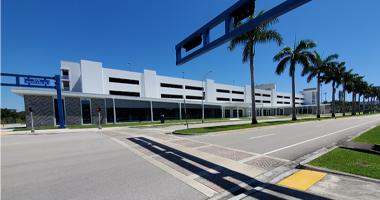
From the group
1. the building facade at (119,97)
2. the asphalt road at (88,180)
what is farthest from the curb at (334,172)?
the building facade at (119,97)

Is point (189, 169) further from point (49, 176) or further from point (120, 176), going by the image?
point (49, 176)

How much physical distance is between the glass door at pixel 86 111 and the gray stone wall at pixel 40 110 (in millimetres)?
3912

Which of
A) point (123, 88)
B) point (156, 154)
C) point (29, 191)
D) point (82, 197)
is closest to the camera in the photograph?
point (82, 197)

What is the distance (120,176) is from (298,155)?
6.54 meters

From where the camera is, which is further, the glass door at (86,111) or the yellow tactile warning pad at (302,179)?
the glass door at (86,111)

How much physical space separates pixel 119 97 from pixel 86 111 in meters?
5.53

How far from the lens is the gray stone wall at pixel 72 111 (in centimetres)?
2428

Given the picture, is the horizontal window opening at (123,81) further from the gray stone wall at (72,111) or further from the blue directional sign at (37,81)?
the blue directional sign at (37,81)

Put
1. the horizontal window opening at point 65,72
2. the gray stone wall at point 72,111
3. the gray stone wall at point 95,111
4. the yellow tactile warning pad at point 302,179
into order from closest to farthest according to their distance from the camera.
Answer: the yellow tactile warning pad at point 302,179, the gray stone wall at point 72,111, the gray stone wall at point 95,111, the horizontal window opening at point 65,72

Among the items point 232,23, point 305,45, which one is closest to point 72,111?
point 232,23

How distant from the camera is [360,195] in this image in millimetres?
3236

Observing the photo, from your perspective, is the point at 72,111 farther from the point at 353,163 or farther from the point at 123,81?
the point at 353,163

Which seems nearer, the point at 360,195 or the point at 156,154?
the point at 360,195

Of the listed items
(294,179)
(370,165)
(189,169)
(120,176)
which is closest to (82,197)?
(120,176)
